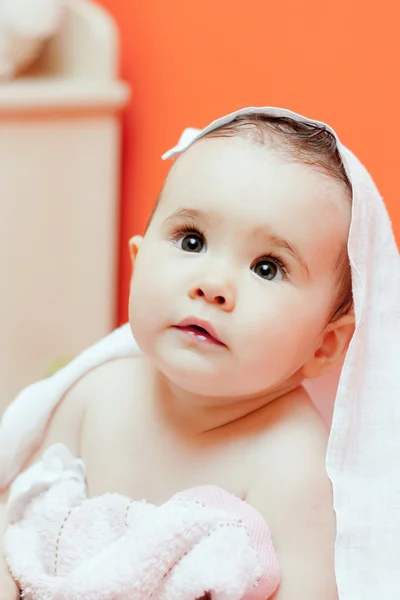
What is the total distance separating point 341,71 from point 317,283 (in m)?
0.47

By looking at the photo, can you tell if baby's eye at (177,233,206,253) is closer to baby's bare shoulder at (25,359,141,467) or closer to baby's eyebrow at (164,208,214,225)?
baby's eyebrow at (164,208,214,225)

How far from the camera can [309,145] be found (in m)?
0.84

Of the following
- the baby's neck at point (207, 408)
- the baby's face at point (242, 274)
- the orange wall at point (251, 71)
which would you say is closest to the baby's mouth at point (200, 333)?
the baby's face at point (242, 274)

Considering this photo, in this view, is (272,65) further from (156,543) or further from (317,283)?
(156,543)

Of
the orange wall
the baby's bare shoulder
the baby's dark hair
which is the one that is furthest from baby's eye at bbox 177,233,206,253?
the orange wall

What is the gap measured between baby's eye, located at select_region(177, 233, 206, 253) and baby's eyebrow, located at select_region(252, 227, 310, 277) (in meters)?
0.06

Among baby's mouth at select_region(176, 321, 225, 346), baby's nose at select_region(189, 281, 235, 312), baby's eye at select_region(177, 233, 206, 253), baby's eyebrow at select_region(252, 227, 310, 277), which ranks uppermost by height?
baby's eyebrow at select_region(252, 227, 310, 277)

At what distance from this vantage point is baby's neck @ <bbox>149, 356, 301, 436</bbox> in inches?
35.2

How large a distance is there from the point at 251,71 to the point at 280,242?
0.59 m

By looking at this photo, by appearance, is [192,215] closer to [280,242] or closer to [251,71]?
[280,242]

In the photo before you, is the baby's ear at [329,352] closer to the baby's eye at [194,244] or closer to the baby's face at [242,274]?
the baby's face at [242,274]

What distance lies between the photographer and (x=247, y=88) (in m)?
1.33

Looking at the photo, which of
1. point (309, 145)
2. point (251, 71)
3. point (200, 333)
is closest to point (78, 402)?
point (200, 333)

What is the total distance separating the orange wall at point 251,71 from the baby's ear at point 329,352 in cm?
30
